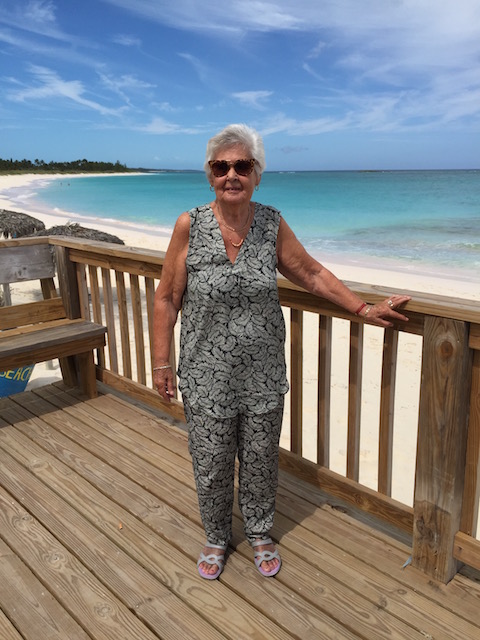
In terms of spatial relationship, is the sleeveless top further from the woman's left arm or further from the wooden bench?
the wooden bench

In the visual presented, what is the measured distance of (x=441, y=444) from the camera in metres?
1.91

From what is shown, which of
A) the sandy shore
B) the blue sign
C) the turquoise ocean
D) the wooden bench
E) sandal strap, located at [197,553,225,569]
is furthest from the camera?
the turquoise ocean

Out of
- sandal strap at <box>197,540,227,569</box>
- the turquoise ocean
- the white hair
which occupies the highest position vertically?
the white hair

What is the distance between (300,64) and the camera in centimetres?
8281

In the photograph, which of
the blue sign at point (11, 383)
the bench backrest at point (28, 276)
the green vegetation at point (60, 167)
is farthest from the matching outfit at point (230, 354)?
the green vegetation at point (60, 167)

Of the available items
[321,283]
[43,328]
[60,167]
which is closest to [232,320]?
[321,283]

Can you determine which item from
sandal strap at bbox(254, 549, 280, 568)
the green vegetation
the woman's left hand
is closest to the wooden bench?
sandal strap at bbox(254, 549, 280, 568)

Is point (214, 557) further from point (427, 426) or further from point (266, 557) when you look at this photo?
point (427, 426)

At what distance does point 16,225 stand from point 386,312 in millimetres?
8851

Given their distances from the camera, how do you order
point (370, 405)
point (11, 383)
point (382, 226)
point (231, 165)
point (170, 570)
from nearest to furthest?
point (231, 165)
point (170, 570)
point (11, 383)
point (370, 405)
point (382, 226)

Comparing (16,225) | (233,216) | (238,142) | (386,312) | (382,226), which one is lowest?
(382,226)

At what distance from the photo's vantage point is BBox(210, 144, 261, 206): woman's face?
1.74 meters

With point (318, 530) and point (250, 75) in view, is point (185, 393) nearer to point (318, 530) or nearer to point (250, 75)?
point (318, 530)

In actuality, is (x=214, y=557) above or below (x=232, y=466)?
below
